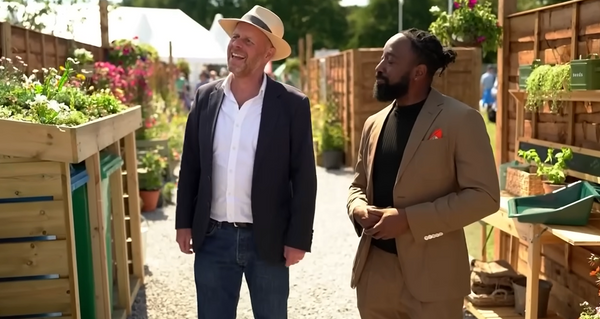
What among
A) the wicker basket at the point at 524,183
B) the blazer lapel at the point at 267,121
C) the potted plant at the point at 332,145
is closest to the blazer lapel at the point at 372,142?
the blazer lapel at the point at 267,121

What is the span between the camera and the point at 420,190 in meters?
2.64

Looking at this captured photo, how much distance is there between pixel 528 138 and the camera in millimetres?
4957

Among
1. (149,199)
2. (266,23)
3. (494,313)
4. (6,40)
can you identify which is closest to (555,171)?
(494,313)

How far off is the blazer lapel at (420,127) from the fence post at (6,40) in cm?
307

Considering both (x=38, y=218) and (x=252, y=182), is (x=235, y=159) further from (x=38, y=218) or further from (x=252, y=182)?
(x=38, y=218)

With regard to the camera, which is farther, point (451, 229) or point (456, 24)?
point (456, 24)

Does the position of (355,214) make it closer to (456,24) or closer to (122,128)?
(122,128)

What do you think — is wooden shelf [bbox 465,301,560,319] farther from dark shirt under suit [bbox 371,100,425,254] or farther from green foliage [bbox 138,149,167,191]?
green foliage [bbox 138,149,167,191]

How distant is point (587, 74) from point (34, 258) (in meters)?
2.99

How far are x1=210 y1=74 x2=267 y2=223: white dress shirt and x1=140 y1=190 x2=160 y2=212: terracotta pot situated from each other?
5.87 metres

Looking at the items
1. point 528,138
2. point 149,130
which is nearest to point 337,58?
point 149,130

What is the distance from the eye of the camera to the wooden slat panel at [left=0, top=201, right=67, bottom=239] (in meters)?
3.19

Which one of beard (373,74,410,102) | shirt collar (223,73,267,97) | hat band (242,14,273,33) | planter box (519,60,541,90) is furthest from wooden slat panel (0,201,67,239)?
planter box (519,60,541,90)

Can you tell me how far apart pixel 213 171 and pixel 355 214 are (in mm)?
607
